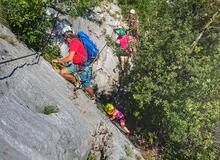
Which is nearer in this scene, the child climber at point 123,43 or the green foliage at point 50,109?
the green foliage at point 50,109

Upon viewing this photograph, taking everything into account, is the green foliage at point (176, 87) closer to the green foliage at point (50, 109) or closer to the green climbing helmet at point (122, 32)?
the green climbing helmet at point (122, 32)

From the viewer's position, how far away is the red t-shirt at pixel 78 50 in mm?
13477

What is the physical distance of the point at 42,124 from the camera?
9.48 m

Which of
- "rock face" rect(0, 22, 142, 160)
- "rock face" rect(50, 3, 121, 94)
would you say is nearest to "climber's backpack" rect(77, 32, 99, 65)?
"rock face" rect(0, 22, 142, 160)

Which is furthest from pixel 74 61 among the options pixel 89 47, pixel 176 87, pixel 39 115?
pixel 176 87

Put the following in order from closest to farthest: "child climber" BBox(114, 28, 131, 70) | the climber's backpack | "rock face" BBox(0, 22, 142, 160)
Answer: "rock face" BBox(0, 22, 142, 160)
the climber's backpack
"child climber" BBox(114, 28, 131, 70)

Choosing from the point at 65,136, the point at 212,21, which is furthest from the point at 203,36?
the point at 65,136

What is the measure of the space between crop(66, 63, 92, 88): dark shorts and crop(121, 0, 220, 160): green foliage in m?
3.00

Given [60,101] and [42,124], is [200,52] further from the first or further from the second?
[42,124]

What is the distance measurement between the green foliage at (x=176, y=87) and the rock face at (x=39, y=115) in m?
3.08

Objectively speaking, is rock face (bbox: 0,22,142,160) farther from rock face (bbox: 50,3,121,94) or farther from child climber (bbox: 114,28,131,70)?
child climber (bbox: 114,28,131,70)

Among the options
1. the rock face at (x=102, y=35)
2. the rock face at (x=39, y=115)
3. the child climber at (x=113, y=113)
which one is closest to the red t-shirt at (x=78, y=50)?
the rock face at (x=39, y=115)

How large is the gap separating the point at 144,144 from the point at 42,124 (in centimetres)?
940

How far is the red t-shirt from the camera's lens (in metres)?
13.5
